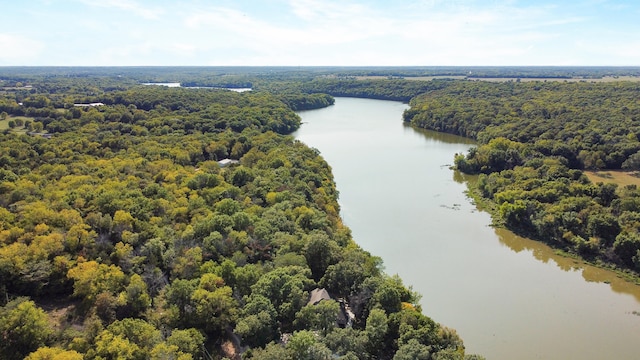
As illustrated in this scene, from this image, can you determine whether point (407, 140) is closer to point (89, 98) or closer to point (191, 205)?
point (191, 205)

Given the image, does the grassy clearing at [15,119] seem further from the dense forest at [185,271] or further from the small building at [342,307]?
the small building at [342,307]

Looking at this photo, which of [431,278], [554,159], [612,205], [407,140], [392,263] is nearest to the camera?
[431,278]

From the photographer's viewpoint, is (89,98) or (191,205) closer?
(191,205)

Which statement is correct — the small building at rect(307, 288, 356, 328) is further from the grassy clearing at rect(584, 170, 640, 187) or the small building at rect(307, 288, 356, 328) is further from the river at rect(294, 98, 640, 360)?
the grassy clearing at rect(584, 170, 640, 187)

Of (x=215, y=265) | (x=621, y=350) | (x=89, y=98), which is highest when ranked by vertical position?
(x=89, y=98)

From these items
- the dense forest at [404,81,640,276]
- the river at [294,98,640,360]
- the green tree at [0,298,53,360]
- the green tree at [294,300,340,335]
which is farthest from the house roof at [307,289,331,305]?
the dense forest at [404,81,640,276]

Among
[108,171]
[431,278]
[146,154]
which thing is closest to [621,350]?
[431,278]

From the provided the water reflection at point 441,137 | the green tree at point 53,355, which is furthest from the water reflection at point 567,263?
the water reflection at point 441,137

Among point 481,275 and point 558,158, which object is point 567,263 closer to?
point 481,275
